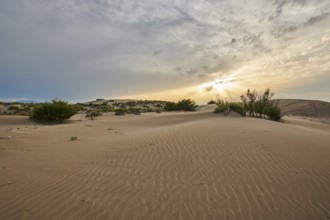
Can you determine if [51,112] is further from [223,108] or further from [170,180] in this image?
[170,180]

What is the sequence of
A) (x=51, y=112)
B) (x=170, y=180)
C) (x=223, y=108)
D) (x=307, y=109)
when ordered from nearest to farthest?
(x=170, y=180)
(x=51, y=112)
(x=223, y=108)
(x=307, y=109)

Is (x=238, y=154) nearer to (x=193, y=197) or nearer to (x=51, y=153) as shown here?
(x=193, y=197)

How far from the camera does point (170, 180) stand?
15.2ft

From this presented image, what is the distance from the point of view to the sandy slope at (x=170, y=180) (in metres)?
3.58

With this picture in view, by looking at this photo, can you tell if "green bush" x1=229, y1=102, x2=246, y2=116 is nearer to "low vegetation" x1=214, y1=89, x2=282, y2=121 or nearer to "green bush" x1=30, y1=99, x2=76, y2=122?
"low vegetation" x1=214, y1=89, x2=282, y2=121

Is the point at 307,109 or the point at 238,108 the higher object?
the point at 238,108

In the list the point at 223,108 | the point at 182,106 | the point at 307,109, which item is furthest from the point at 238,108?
the point at 307,109

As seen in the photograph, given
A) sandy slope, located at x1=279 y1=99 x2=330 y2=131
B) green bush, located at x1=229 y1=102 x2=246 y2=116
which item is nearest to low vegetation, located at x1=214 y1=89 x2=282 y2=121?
green bush, located at x1=229 y1=102 x2=246 y2=116

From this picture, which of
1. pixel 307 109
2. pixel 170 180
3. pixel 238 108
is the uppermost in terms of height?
pixel 238 108

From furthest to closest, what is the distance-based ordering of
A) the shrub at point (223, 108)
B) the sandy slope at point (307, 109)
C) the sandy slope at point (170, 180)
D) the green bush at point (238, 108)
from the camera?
the sandy slope at point (307, 109), the shrub at point (223, 108), the green bush at point (238, 108), the sandy slope at point (170, 180)

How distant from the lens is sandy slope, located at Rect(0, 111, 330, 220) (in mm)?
3580

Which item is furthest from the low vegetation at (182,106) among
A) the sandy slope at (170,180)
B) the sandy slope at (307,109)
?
the sandy slope at (170,180)

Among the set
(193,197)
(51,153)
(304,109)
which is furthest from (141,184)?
(304,109)

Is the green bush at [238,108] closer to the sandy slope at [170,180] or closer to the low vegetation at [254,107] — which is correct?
the low vegetation at [254,107]
